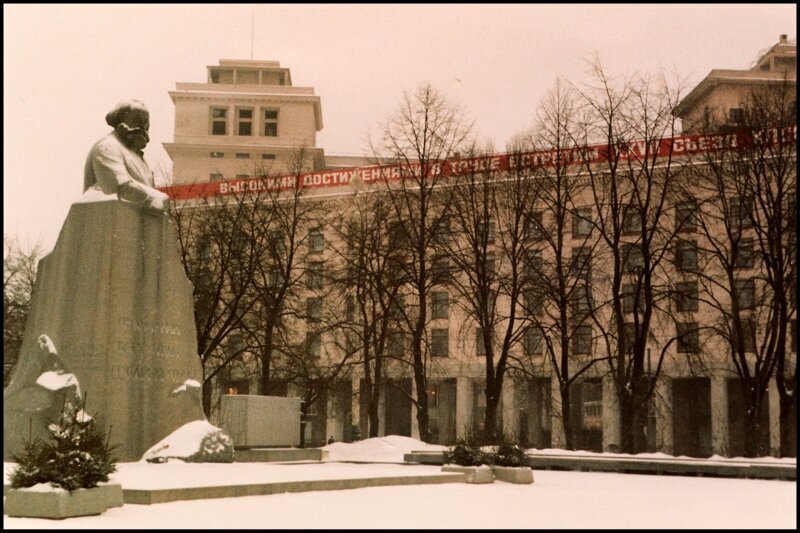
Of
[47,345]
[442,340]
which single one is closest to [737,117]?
[47,345]

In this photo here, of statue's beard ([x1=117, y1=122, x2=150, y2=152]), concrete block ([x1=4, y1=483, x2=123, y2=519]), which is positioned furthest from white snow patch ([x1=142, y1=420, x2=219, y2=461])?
statue's beard ([x1=117, y1=122, x2=150, y2=152])

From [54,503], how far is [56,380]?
5.34m

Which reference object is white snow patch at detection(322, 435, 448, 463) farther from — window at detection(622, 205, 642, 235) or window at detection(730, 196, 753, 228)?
window at detection(730, 196, 753, 228)

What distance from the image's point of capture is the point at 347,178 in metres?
61.9

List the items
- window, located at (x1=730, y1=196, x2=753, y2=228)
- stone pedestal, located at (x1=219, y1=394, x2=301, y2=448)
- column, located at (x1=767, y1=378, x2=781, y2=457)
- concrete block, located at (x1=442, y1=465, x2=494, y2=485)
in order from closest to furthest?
concrete block, located at (x1=442, y1=465, x2=494, y2=485), stone pedestal, located at (x1=219, y1=394, x2=301, y2=448), window, located at (x1=730, y1=196, x2=753, y2=228), column, located at (x1=767, y1=378, x2=781, y2=457)

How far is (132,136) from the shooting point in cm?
1711

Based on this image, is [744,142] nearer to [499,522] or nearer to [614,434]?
[499,522]

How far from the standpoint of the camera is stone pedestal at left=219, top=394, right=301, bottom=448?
22281 millimetres

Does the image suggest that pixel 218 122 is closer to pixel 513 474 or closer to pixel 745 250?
pixel 745 250

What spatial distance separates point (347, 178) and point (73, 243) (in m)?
46.3

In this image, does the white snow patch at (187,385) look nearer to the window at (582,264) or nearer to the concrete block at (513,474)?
the concrete block at (513,474)

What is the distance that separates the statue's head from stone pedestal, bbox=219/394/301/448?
704 cm

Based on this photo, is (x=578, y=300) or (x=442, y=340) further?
(x=442, y=340)

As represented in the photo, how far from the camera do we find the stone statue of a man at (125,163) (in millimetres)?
16094
